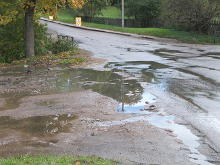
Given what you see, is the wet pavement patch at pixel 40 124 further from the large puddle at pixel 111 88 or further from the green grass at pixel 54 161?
the green grass at pixel 54 161

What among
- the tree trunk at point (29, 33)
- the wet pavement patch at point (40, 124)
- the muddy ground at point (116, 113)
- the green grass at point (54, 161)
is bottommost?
the wet pavement patch at point (40, 124)

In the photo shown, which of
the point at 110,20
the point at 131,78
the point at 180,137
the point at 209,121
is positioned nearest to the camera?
the point at 180,137

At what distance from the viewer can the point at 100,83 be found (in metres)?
15.0

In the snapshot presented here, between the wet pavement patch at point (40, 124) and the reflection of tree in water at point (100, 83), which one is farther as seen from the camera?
the reflection of tree in water at point (100, 83)

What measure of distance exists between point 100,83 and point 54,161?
876cm

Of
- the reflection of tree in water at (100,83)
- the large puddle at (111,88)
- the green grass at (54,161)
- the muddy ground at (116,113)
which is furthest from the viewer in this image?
the reflection of tree in water at (100,83)

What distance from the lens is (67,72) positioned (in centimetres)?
1798

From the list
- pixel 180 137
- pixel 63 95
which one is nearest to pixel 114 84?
pixel 63 95

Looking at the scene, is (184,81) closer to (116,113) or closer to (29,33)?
(116,113)

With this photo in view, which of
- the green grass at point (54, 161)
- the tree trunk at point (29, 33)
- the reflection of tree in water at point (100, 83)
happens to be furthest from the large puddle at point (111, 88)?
the tree trunk at point (29, 33)

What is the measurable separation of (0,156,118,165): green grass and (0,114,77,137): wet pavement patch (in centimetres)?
191

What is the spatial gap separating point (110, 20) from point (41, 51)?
Result: 4221cm

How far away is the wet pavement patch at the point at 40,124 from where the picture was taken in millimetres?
8828

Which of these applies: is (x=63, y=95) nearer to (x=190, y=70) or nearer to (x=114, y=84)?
(x=114, y=84)
